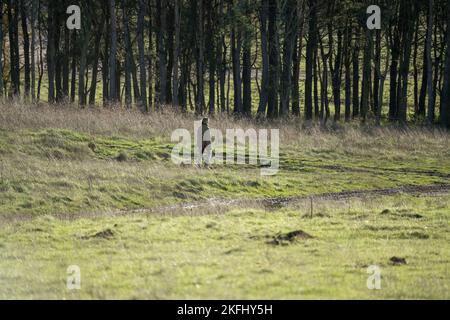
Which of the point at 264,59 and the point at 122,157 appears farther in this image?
the point at 264,59

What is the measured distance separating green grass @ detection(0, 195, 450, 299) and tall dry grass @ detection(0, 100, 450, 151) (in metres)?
12.2

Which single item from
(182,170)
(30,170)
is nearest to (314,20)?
(182,170)

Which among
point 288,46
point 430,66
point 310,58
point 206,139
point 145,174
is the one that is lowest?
point 145,174

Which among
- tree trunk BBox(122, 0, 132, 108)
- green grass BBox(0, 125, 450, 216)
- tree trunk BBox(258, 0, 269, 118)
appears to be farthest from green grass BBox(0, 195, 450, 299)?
tree trunk BBox(122, 0, 132, 108)

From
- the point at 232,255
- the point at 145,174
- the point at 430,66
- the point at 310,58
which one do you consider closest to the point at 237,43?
the point at 310,58

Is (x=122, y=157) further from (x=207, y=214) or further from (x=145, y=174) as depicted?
(x=207, y=214)

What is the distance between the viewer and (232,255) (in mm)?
13281

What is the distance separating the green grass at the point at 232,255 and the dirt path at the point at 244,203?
97 cm

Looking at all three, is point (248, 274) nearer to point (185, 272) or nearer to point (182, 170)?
point (185, 272)

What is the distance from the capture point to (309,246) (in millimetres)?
14391

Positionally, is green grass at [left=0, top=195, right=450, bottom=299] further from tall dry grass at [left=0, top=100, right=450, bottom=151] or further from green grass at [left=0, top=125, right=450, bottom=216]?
tall dry grass at [left=0, top=100, right=450, bottom=151]

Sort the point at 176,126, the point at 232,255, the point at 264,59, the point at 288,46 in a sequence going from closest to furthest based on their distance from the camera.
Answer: the point at 232,255
the point at 176,126
the point at 264,59
the point at 288,46

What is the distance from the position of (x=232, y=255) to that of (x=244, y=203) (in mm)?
7852

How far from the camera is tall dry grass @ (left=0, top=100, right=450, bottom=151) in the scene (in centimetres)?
2931
